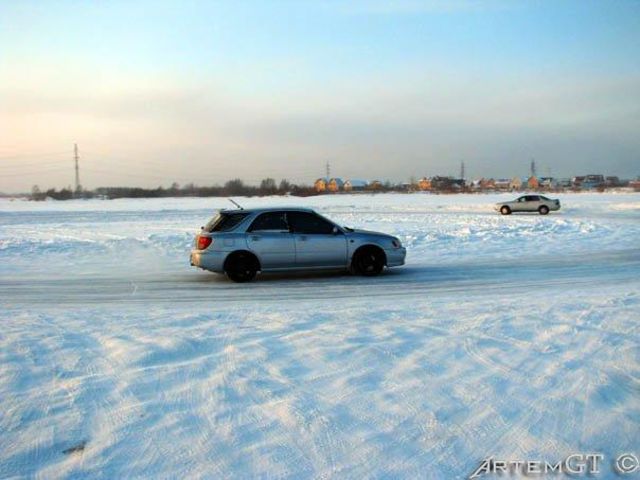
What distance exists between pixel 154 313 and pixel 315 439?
15.2 feet

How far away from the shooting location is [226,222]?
37.7ft

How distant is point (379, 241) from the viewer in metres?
12.0

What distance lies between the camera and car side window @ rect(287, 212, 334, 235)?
38.4 feet

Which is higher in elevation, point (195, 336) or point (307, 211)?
point (307, 211)

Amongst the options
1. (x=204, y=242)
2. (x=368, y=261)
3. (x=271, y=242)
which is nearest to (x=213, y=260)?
(x=204, y=242)

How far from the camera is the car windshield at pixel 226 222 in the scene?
37.4 ft

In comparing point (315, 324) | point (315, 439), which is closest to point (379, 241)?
point (315, 324)

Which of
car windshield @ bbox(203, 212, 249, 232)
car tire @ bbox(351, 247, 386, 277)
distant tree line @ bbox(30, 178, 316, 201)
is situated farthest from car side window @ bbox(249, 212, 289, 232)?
distant tree line @ bbox(30, 178, 316, 201)

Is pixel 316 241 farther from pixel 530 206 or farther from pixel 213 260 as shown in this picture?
pixel 530 206

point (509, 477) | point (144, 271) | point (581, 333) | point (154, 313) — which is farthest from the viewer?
point (144, 271)

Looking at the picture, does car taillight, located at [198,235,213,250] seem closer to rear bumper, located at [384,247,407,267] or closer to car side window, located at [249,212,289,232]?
car side window, located at [249,212,289,232]

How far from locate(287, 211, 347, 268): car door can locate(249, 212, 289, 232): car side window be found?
140 mm

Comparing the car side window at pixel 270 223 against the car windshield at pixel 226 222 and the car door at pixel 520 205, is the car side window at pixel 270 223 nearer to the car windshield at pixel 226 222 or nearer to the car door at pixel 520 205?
the car windshield at pixel 226 222

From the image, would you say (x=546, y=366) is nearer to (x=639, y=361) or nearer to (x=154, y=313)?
(x=639, y=361)
